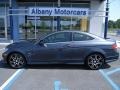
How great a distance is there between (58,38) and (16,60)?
1.92m

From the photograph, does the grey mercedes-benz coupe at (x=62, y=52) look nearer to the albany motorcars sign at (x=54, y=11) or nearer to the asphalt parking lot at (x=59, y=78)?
the asphalt parking lot at (x=59, y=78)

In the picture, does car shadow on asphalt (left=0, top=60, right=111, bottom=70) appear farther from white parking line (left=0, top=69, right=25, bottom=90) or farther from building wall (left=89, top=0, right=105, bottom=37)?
building wall (left=89, top=0, right=105, bottom=37)

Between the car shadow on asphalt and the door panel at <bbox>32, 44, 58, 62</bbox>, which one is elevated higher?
the door panel at <bbox>32, 44, 58, 62</bbox>

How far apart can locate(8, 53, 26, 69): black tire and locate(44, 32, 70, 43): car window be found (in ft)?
3.90

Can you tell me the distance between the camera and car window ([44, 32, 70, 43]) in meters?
9.13

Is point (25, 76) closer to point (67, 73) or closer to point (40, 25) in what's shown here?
point (67, 73)

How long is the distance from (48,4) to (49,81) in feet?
47.9

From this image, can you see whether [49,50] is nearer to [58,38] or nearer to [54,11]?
[58,38]

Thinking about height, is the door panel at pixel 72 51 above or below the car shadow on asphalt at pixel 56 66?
above

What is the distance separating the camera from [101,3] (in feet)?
Answer: 68.7

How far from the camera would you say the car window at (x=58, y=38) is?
9133mm

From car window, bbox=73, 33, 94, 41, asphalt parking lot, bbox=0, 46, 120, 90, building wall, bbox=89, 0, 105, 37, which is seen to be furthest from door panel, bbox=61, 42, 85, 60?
building wall, bbox=89, 0, 105, 37

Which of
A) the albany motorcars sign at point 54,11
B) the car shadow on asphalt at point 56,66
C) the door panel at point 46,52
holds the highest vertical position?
the albany motorcars sign at point 54,11

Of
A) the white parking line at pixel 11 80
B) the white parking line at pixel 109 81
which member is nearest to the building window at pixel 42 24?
the white parking line at pixel 11 80
